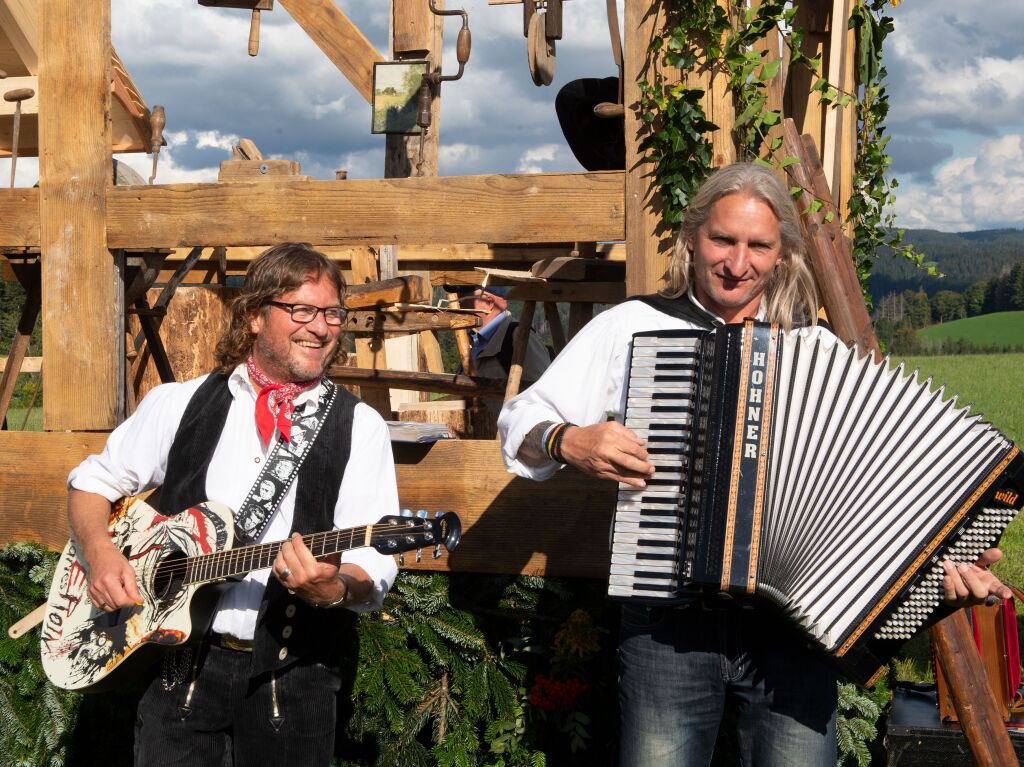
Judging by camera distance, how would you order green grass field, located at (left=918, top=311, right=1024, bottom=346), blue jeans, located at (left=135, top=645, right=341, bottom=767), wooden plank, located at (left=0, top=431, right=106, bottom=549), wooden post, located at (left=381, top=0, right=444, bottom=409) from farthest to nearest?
green grass field, located at (left=918, top=311, right=1024, bottom=346)
wooden post, located at (left=381, top=0, right=444, bottom=409)
wooden plank, located at (left=0, top=431, right=106, bottom=549)
blue jeans, located at (left=135, top=645, right=341, bottom=767)

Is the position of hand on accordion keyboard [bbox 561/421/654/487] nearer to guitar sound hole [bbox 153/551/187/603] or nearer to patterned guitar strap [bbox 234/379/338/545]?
patterned guitar strap [bbox 234/379/338/545]

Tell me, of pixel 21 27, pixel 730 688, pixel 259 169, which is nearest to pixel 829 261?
pixel 730 688

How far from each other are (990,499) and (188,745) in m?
1.97

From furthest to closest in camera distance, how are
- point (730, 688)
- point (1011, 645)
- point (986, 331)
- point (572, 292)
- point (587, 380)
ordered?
1. point (986, 331)
2. point (572, 292)
3. point (1011, 645)
4. point (587, 380)
5. point (730, 688)

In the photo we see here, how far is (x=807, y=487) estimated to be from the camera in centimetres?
246

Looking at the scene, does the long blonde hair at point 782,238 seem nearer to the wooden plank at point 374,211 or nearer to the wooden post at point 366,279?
the wooden plank at point 374,211

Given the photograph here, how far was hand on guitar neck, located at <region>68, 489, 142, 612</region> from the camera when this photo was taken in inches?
107

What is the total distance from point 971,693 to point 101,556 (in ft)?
7.91

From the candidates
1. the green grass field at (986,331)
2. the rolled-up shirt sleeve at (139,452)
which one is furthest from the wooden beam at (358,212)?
the green grass field at (986,331)

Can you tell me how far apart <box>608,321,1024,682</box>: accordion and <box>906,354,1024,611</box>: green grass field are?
2.00 metres

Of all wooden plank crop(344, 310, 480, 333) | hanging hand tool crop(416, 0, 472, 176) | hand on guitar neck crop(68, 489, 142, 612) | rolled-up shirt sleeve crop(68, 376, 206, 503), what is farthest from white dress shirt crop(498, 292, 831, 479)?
hanging hand tool crop(416, 0, 472, 176)

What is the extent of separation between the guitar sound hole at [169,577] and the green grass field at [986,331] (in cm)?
7264

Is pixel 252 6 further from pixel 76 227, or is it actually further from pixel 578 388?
pixel 578 388

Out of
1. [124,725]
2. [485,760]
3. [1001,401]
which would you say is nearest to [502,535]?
[485,760]
